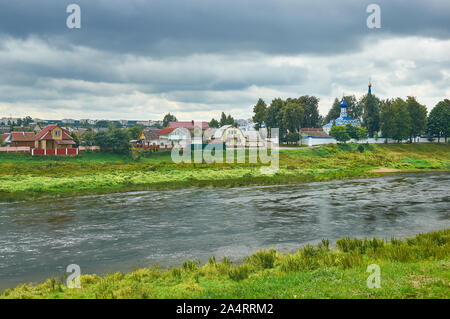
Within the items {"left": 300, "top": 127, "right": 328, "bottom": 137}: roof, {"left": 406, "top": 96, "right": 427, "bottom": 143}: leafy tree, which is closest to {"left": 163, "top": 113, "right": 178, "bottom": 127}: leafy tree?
{"left": 300, "top": 127, "right": 328, "bottom": 137}: roof

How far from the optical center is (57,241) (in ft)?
70.4

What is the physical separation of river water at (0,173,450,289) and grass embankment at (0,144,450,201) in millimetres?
4699

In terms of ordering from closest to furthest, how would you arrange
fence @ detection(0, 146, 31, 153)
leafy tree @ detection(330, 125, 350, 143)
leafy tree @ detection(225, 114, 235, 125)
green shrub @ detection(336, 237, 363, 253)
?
green shrub @ detection(336, 237, 363, 253) → fence @ detection(0, 146, 31, 153) → leafy tree @ detection(330, 125, 350, 143) → leafy tree @ detection(225, 114, 235, 125)

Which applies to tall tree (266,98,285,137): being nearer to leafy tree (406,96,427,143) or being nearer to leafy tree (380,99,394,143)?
leafy tree (380,99,394,143)

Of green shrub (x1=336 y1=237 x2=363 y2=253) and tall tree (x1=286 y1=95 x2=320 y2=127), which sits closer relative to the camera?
green shrub (x1=336 y1=237 x2=363 y2=253)

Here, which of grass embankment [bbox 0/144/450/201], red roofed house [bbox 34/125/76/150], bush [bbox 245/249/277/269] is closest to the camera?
bush [bbox 245/249/277/269]

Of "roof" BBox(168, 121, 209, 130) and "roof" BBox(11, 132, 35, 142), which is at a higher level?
"roof" BBox(168, 121, 209, 130)

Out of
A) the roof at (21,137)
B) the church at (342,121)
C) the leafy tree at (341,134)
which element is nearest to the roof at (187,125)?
the leafy tree at (341,134)

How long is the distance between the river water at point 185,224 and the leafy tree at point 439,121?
275ft

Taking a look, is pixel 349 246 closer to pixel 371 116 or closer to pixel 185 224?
pixel 185 224

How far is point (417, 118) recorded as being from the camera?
361ft

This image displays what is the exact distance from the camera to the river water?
1845 centimetres

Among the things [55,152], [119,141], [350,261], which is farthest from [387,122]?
[350,261]
